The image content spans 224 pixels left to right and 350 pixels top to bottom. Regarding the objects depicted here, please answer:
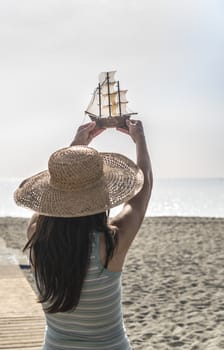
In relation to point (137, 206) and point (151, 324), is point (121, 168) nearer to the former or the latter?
point (137, 206)

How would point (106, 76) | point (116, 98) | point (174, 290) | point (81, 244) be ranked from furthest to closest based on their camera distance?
point (174, 290), point (106, 76), point (116, 98), point (81, 244)

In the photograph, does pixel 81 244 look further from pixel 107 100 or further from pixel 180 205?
pixel 180 205

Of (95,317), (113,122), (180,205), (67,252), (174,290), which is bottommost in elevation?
(180,205)

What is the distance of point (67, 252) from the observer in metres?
2.05

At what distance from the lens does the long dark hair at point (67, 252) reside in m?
2.05

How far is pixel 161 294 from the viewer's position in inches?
330

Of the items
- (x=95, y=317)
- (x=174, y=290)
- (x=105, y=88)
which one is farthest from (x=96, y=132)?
(x=174, y=290)

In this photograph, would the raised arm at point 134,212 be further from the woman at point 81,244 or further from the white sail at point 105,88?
the white sail at point 105,88

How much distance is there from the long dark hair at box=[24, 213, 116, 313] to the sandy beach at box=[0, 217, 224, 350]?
4.00 m

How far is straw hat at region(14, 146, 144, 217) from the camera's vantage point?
6.66ft

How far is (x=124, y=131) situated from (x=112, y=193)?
70 centimetres

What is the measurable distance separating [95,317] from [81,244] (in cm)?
26

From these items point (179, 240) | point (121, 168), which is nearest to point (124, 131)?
point (121, 168)

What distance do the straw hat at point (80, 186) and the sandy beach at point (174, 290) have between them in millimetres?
4055
